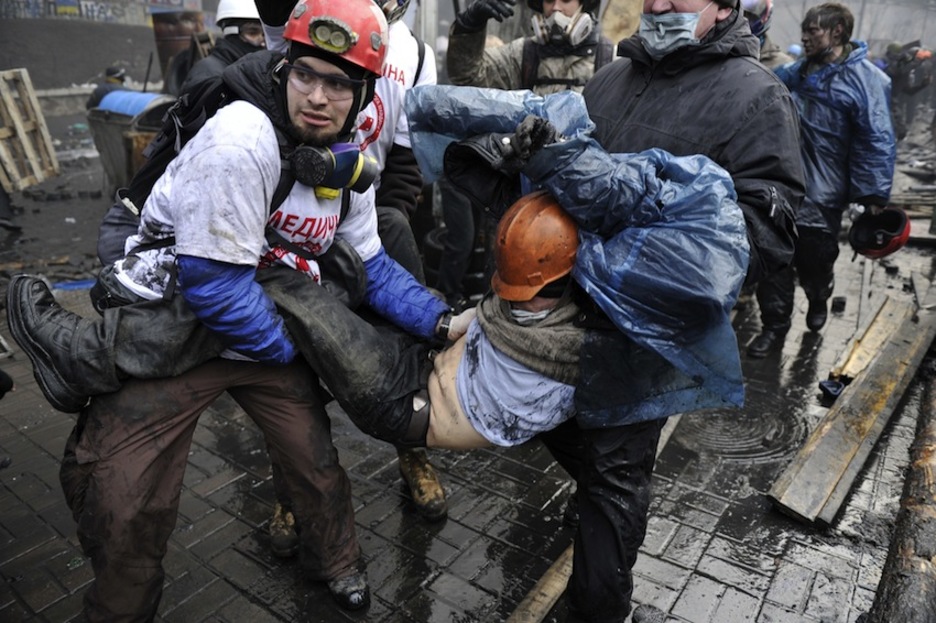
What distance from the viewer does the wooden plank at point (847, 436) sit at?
344cm

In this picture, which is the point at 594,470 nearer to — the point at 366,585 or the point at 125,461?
the point at 366,585

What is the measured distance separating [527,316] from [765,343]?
13.1ft

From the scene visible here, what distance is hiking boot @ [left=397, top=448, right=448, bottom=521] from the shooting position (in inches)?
132

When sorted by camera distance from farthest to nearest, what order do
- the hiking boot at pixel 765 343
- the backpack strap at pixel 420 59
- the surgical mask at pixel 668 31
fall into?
the hiking boot at pixel 765 343 < the backpack strap at pixel 420 59 < the surgical mask at pixel 668 31

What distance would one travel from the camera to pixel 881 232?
207 inches

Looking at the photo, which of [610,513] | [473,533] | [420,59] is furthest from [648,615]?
[420,59]

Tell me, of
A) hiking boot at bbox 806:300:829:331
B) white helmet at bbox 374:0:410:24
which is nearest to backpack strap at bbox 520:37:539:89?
white helmet at bbox 374:0:410:24

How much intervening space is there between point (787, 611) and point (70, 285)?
6150mm

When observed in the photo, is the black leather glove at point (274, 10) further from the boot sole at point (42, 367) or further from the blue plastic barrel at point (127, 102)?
the blue plastic barrel at point (127, 102)

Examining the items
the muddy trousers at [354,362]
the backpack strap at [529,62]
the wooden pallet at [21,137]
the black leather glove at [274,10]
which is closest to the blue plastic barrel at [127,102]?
the wooden pallet at [21,137]

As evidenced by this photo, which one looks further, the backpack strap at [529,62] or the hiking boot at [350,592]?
the backpack strap at [529,62]

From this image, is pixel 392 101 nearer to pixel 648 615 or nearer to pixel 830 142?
pixel 648 615

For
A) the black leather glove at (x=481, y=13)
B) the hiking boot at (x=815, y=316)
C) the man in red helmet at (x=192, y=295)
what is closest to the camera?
the man in red helmet at (x=192, y=295)

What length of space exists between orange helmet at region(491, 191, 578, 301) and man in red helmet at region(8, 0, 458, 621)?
2.06 ft
